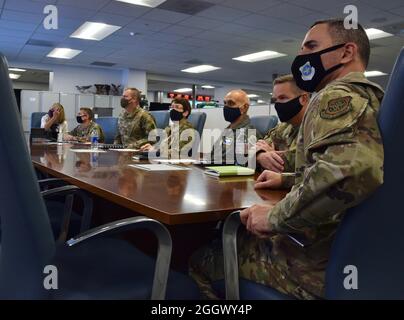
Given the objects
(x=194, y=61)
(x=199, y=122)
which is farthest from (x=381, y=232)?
(x=194, y=61)

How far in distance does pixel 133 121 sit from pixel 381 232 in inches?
145

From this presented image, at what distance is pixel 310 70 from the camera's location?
3.35 ft

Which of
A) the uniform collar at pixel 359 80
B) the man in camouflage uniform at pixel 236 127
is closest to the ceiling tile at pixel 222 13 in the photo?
the man in camouflage uniform at pixel 236 127

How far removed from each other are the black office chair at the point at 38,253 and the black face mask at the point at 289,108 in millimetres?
1063

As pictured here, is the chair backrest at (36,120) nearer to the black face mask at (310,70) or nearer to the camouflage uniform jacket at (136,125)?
the camouflage uniform jacket at (136,125)

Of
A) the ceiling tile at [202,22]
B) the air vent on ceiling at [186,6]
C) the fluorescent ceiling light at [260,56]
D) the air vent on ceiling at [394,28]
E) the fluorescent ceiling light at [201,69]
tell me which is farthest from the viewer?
the fluorescent ceiling light at [201,69]

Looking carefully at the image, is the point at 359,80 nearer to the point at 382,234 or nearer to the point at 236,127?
the point at 382,234

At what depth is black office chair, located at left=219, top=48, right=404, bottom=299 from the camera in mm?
629

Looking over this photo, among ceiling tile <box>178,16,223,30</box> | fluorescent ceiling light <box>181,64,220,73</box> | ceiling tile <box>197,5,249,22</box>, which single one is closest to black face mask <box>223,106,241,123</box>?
ceiling tile <box>197,5,249,22</box>

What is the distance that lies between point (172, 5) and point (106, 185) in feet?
15.1

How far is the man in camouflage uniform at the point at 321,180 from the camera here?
0.69 meters

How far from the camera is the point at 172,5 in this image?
5207mm

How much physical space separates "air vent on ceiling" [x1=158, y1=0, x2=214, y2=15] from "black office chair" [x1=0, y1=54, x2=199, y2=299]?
15.3 feet

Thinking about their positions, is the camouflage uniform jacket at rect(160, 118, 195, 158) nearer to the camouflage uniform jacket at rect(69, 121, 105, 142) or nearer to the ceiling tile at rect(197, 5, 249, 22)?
the camouflage uniform jacket at rect(69, 121, 105, 142)
